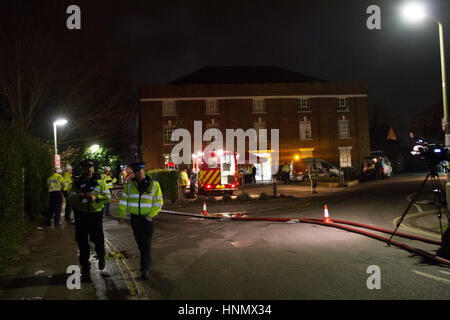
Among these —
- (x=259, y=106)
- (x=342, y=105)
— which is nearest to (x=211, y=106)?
(x=259, y=106)

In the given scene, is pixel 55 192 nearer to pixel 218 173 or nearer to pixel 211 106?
pixel 218 173

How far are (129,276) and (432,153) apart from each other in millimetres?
6138

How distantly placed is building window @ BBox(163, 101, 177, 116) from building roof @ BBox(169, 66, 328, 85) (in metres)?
3.40

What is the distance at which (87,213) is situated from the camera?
6.84 m

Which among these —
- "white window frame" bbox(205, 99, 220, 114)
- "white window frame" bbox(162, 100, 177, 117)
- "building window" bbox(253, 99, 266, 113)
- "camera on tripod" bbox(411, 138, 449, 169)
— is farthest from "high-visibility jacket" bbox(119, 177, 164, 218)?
"building window" bbox(253, 99, 266, 113)

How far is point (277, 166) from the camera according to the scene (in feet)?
138

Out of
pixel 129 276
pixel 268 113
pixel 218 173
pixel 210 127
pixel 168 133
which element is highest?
pixel 268 113

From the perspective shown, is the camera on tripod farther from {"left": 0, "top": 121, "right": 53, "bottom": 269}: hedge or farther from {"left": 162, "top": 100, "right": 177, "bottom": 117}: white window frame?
{"left": 162, "top": 100, "right": 177, "bottom": 117}: white window frame

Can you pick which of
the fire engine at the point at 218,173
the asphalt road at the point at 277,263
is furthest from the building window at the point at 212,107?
the asphalt road at the point at 277,263
